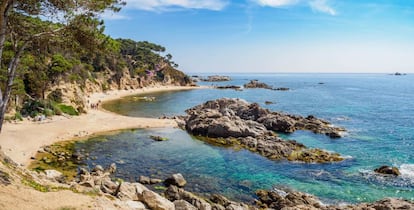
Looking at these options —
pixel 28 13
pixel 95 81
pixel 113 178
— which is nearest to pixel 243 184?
pixel 113 178

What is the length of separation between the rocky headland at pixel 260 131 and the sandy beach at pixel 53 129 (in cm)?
818

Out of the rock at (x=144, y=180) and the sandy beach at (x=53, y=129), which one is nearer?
the rock at (x=144, y=180)

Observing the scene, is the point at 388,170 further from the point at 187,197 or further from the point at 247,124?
the point at 187,197

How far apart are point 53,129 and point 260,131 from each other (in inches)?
1210

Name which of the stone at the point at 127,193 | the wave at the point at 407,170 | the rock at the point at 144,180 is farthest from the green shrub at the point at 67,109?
the wave at the point at 407,170

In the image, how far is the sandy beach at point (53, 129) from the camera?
33.6 metres

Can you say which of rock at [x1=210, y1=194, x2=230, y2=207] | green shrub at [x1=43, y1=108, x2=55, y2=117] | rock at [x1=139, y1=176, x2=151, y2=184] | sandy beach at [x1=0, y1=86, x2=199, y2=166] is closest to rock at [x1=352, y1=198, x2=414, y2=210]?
rock at [x1=210, y1=194, x2=230, y2=207]

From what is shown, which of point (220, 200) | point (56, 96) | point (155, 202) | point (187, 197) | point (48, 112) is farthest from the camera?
point (56, 96)

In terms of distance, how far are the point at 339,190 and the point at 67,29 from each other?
2600 cm

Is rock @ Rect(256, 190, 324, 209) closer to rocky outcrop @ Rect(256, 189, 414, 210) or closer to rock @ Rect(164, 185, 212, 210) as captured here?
rocky outcrop @ Rect(256, 189, 414, 210)

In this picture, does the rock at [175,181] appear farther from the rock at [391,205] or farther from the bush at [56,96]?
the bush at [56,96]

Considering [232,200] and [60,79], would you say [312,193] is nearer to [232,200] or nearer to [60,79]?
[232,200]

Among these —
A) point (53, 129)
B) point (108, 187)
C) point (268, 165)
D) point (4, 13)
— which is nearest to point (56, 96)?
point (53, 129)

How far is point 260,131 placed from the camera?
159 ft
